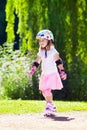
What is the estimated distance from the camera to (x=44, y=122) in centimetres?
859

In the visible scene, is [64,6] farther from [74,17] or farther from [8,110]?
[8,110]

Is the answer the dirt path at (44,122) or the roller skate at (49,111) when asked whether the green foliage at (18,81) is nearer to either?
the dirt path at (44,122)

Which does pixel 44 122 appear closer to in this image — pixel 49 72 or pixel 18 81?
pixel 49 72

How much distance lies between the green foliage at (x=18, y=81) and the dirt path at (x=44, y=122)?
24.5 ft

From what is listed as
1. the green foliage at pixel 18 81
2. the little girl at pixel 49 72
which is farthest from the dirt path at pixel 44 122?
the green foliage at pixel 18 81

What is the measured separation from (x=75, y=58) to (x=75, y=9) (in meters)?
1.54

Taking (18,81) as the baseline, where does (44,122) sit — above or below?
below

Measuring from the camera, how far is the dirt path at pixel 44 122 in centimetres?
803

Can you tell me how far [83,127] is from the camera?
796 centimetres

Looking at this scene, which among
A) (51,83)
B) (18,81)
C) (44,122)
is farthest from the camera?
(18,81)

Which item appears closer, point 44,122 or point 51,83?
point 44,122

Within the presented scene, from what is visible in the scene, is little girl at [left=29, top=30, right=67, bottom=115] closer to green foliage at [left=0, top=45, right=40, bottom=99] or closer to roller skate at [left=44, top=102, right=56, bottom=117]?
roller skate at [left=44, top=102, right=56, bottom=117]

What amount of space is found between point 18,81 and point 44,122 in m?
8.65

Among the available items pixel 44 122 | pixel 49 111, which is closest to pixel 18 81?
pixel 49 111
